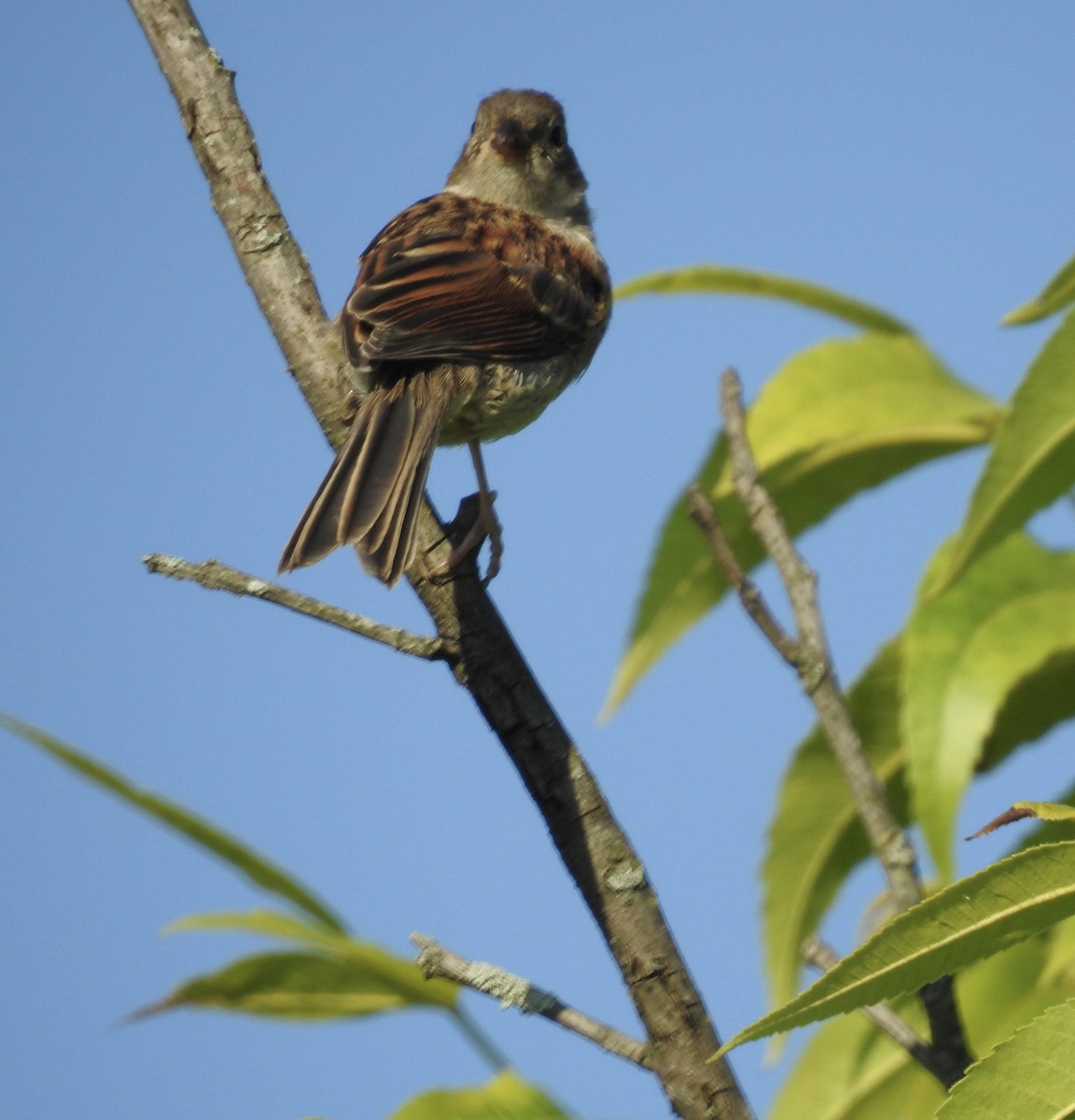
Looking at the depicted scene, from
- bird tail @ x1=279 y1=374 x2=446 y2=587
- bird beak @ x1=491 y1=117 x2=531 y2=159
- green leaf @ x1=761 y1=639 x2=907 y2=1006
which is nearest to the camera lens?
bird tail @ x1=279 y1=374 x2=446 y2=587

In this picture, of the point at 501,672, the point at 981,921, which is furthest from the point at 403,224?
the point at 981,921

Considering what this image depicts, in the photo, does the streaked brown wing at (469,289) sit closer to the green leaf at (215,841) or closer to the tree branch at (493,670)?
the tree branch at (493,670)

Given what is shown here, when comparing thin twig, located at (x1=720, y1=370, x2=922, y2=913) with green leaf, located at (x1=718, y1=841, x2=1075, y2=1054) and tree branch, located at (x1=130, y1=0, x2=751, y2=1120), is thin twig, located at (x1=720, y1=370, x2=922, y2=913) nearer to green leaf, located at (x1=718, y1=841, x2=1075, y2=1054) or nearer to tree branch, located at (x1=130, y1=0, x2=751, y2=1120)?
tree branch, located at (x1=130, y1=0, x2=751, y2=1120)

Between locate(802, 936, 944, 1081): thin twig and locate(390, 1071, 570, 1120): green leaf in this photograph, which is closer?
locate(390, 1071, 570, 1120): green leaf

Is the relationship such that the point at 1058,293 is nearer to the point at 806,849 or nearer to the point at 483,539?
the point at 483,539

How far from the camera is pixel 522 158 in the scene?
444cm

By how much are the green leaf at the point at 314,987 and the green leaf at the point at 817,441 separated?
58.5 inches

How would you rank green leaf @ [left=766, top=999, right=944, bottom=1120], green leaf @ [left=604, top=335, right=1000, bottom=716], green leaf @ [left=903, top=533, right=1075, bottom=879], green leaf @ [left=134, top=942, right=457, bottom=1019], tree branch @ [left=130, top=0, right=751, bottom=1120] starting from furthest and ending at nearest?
1. green leaf @ [left=604, top=335, right=1000, bottom=716]
2. green leaf @ [left=766, top=999, right=944, bottom=1120]
3. green leaf @ [left=903, top=533, right=1075, bottom=879]
4. green leaf @ [left=134, top=942, right=457, bottom=1019]
5. tree branch @ [left=130, top=0, right=751, bottom=1120]

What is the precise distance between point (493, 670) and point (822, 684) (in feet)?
2.32

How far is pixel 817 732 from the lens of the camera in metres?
3.30

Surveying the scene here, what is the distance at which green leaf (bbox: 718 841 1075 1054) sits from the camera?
5.02 feet

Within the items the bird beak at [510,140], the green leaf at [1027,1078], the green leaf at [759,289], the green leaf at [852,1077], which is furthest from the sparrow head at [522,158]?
the green leaf at [1027,1078]

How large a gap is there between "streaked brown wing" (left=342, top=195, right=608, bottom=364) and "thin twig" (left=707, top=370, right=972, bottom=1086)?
28.0 inches

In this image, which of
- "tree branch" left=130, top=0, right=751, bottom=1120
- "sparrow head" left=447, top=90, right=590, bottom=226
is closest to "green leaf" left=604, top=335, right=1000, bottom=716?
"tree branch" left=130, top=0, right=751, bottom=1120
